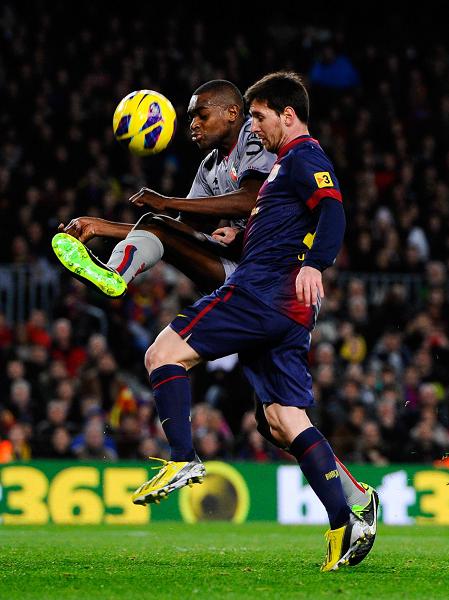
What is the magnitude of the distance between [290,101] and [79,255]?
129 centimetres

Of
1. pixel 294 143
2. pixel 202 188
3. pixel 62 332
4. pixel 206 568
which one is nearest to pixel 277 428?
pixel 206 568

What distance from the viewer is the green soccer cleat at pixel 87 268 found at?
5871 millimetres

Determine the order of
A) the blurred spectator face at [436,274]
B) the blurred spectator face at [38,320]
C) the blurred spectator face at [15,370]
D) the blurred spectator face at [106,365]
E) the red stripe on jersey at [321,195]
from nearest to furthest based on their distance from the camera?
the red stripe on jersey at [321,195], the blurred spectator face at [15,370], the blurred spectator face at [106,365], the blurred spectator face at [38,320], the blurred spectator face at [436,274]

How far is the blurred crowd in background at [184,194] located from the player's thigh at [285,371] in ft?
20.7

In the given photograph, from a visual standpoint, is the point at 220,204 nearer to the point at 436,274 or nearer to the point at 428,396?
the point at 428,396

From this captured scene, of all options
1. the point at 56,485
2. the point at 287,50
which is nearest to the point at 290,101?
the point at 56,485

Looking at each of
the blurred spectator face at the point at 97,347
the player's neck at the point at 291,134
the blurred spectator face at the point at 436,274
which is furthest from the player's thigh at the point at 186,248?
the blurred spectator face at the point at 436,274

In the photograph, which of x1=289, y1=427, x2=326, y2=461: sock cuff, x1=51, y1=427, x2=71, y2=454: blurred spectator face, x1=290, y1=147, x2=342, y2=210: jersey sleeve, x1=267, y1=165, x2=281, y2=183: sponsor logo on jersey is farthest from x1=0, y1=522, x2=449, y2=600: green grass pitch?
x1=51, y1=427, x2=71, y2=454: blurred spectator face

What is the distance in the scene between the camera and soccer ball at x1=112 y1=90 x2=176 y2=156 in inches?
256

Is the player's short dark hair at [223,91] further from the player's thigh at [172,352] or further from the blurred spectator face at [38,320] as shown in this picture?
the blurred spectator face at [38,320]

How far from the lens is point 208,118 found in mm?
6711

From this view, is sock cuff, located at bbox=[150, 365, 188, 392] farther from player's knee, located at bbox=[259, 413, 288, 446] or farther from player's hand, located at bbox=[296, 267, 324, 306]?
player's hand, located at bbox=[296, 267, 324, 306]

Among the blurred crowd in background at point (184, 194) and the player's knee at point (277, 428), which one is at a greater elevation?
the blurred crowd in background at point (184, 194)

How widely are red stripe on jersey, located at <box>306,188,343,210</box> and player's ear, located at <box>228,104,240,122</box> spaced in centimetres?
121
